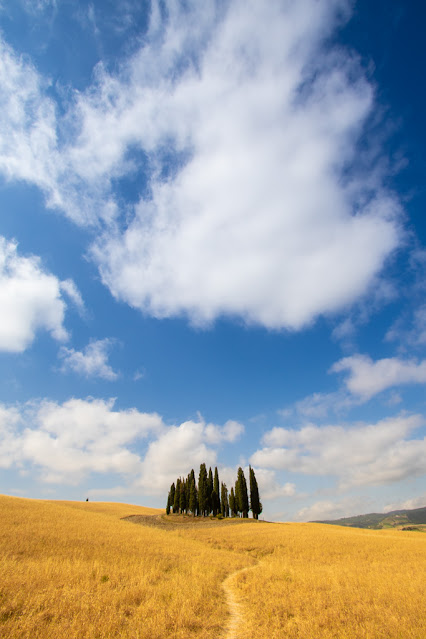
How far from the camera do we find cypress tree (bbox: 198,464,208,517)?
62.2 meters

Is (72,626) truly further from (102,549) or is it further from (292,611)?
(102,549)

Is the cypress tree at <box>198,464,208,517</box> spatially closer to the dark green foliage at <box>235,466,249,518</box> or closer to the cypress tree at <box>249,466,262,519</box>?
the dark green foliage at <box>235,466,249,518</box>

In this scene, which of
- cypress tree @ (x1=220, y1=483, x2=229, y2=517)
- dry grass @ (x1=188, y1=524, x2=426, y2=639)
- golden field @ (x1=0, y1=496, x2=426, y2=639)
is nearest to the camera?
golden field @ (x1=0, y1=496, x2=426, y2=639)

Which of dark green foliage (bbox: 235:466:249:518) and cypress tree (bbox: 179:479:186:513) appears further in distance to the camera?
cypress tree (bbox: 179:479:186:513)

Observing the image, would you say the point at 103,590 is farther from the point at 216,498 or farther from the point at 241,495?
the point at 216,498

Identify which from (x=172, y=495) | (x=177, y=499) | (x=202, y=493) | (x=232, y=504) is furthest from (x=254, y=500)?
(x=172, y=495)

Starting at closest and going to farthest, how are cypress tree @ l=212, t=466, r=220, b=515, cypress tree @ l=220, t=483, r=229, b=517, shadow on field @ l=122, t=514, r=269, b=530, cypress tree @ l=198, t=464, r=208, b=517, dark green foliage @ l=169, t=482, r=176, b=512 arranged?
shadow on field @ l=122, t=514, r=269, b=530 < cypress tree @ l=198, t=464, r=208, b=517 < cypress tree @ l=212, t=466, r=220, b=515 < cypress tree @ l=220, t=483, r=229, b=517 < dark green foliage @ l=169, t=482, r=176, b=512

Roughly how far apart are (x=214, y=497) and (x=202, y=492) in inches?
126

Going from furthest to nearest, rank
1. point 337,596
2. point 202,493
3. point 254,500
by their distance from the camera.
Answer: point 202,493, point 254,500, point 337,596

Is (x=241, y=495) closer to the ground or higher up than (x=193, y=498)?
higher up

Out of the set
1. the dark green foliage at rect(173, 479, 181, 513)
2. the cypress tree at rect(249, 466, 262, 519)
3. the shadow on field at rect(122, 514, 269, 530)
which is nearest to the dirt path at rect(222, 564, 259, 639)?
the shadow on field at rect(122, 514, 269, 530)

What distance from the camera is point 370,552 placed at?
21062 millimetres

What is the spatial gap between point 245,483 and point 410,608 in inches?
2339

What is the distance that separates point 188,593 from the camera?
33.4ft
